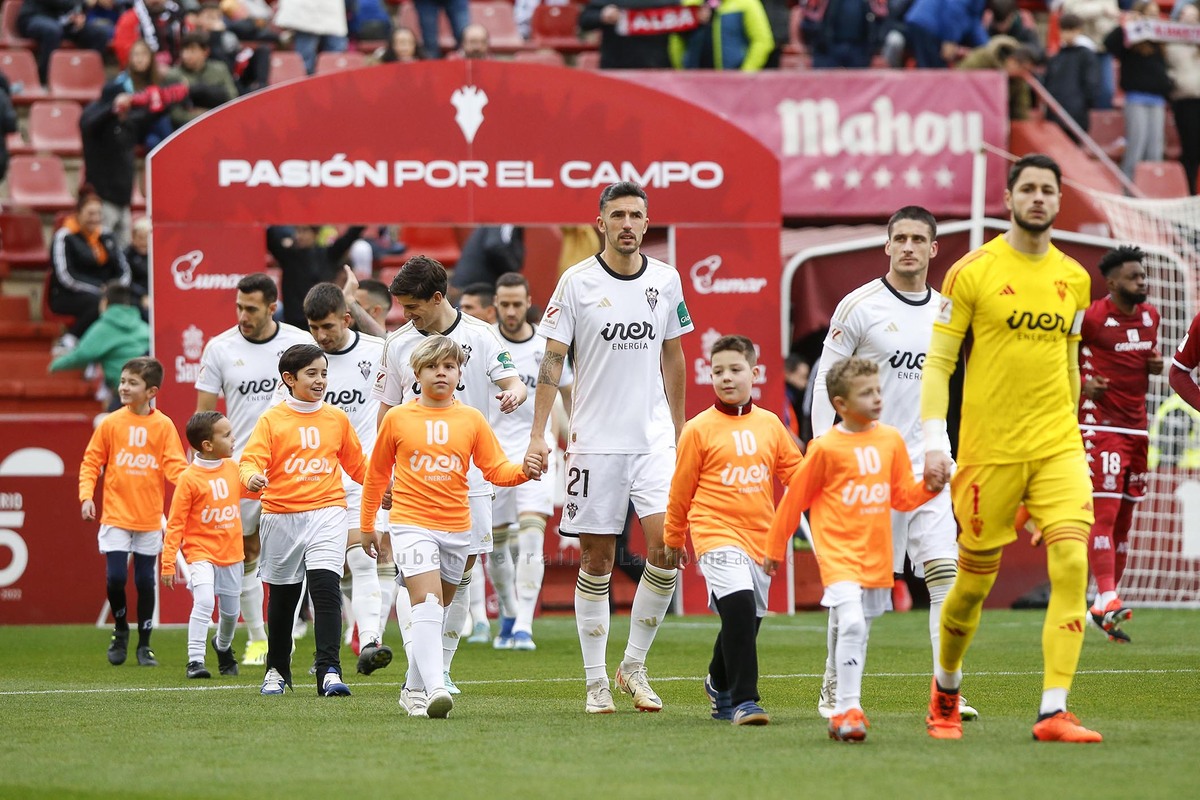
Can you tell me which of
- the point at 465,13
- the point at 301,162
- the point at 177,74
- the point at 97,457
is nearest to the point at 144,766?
the point at 97,457

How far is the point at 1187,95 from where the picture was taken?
20.4m

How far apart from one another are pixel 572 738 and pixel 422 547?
1.29 metres

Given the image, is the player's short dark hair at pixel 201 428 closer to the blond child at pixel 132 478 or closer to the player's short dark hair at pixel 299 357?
the blond child at pixel 132 478

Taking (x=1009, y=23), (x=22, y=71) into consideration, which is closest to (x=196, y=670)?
(x=22, y=71)

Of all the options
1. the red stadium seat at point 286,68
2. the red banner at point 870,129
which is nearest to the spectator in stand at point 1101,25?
the red banner at point 870,129

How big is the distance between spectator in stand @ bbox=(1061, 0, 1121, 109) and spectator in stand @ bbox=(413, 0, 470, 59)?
7227 millimetres

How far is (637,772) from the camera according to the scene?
644 centimetres

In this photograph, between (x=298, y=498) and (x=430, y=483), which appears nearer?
(x=430, y=483)

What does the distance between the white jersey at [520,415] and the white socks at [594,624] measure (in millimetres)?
4375

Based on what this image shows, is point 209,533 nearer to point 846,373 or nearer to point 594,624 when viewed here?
point 594,624

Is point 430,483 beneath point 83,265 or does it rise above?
beneath

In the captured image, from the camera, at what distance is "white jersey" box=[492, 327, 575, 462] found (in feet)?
42.7

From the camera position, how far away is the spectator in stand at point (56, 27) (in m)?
20.7

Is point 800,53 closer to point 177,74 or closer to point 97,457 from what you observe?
point 177,74
